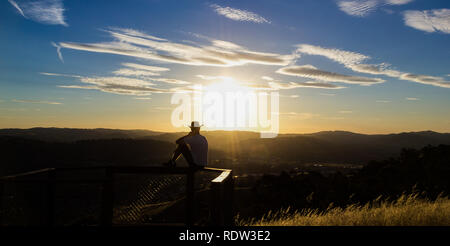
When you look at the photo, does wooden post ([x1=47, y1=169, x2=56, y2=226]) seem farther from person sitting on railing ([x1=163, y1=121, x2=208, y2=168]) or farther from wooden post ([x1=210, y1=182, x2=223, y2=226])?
wooden post ([x1=210, y1=182, x2=223, y2=226])

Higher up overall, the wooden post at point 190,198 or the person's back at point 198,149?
the person's back at point 198,149

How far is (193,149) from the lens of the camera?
24.7 feet

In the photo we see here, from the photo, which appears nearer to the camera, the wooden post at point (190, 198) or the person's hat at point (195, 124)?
A: the wooden post at point (190, 198)

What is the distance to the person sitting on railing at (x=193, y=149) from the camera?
7395 millimetres

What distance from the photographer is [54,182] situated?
17.8ft

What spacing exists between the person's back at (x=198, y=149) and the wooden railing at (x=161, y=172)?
2.30 ft

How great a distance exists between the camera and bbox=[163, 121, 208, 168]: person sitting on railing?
7395mm

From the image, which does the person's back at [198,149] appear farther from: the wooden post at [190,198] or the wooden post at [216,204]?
the wooden post at [216,204]

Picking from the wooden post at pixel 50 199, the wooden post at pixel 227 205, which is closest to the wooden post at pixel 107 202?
the wooden post at pixel 50 199

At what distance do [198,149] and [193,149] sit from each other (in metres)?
0.10

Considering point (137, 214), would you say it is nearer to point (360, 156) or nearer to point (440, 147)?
point (440, 147)
